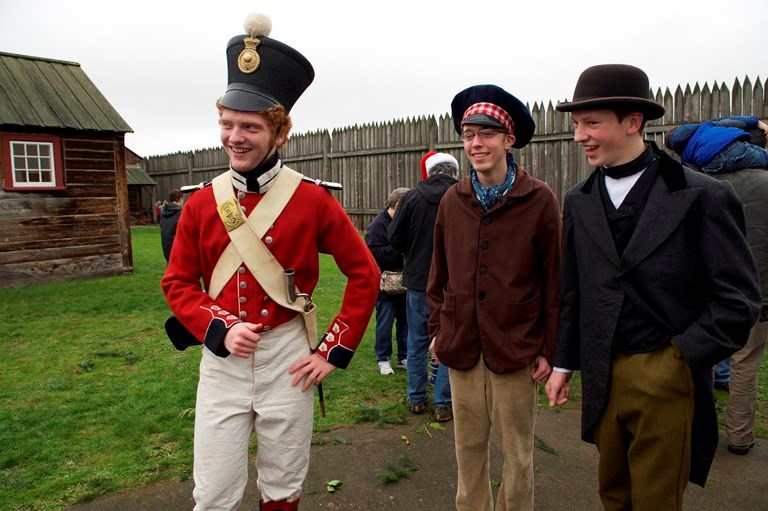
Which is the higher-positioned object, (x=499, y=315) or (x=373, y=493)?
(x=499, y=315)

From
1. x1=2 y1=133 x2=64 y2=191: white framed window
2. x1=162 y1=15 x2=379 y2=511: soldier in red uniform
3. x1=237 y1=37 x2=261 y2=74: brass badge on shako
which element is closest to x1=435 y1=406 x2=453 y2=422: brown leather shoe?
x1=162 y1=15 x2=379 y2=511: soldier in red uniform

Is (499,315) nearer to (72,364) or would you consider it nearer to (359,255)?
(359,255)

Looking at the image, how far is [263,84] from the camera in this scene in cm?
240

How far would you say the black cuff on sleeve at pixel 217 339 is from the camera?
230 centimetres

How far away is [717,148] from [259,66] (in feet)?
9.67

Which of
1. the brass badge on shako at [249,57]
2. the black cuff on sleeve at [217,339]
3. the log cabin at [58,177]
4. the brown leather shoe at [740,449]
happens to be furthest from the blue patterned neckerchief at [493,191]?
the log cabin at [58,177]

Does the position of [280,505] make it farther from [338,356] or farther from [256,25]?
[256,25]

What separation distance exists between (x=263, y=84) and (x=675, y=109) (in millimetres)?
7724

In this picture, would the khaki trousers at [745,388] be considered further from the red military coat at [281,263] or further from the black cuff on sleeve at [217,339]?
the black cuff on sleeve at [217,339]

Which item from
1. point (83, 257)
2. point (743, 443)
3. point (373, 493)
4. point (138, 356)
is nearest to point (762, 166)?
point (743, 443)

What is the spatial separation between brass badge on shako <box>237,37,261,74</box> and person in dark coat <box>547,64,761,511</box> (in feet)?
4.06

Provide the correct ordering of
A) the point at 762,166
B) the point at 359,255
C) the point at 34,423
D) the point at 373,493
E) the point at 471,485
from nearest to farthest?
1. the point at 359,255
2. the point at 471,485
3. the point at 373,493
4. the point at 762,166
5. the point at 34,423

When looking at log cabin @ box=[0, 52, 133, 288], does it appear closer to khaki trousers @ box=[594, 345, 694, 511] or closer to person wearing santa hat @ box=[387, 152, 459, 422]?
person wearing santa hat @ box=[387, 152, 459, 422]

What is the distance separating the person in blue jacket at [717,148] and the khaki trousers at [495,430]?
2.14m
